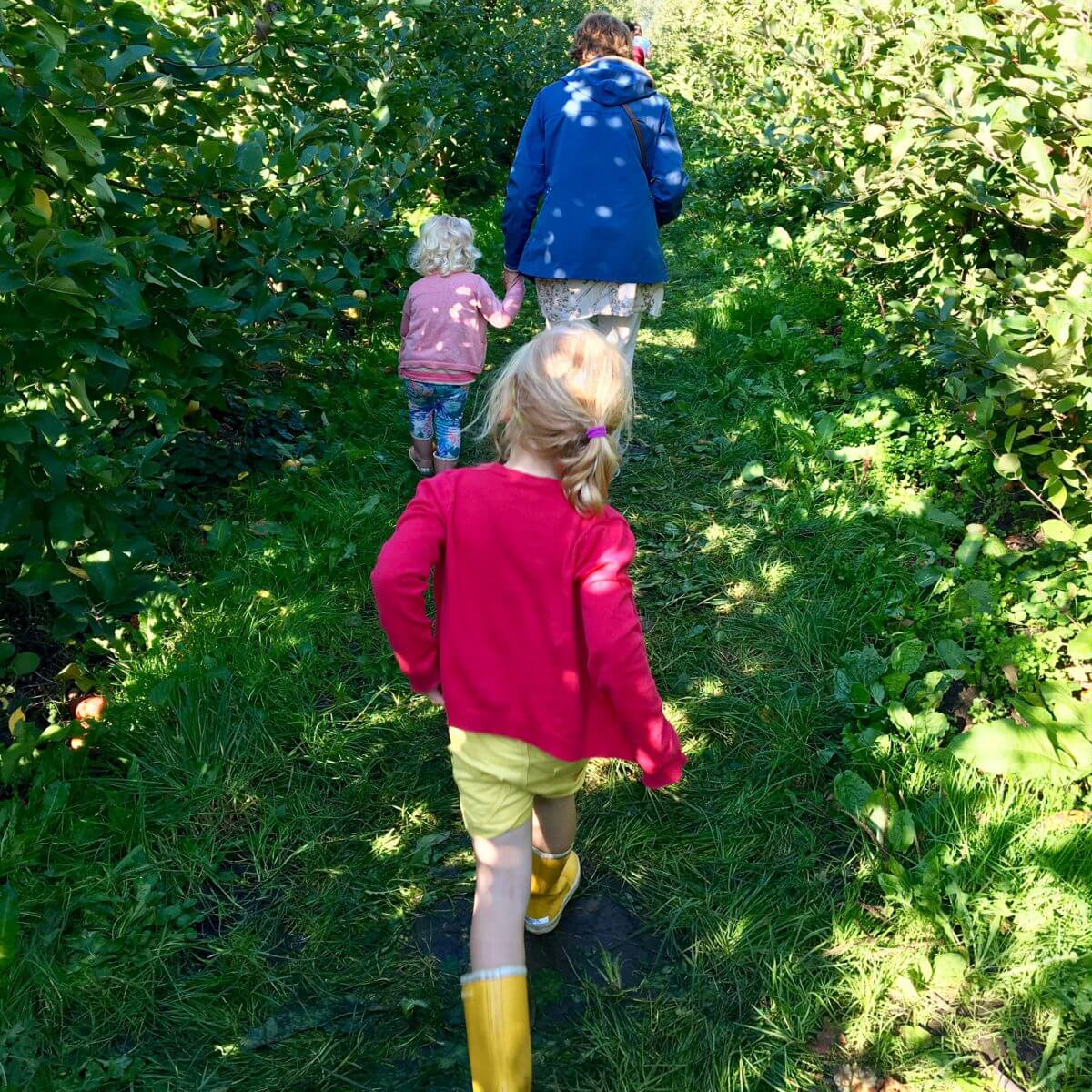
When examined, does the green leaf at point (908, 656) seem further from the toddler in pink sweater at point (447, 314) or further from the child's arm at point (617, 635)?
the toddler in pink sweater at point (447, 314)

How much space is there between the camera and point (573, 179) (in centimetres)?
368

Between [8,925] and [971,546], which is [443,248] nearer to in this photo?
[971,546]

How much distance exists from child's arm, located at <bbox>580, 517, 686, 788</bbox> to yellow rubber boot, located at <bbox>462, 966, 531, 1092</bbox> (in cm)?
57

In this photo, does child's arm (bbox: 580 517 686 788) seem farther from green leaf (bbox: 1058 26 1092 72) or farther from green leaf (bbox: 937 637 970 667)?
green leaf (bbox: 1058 26 1092 72)

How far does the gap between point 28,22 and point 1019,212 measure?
11.6 feet

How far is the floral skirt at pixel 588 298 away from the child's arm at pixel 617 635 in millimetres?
2191

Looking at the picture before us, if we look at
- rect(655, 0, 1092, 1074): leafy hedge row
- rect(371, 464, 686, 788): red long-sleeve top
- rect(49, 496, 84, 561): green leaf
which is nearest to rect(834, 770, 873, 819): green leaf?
rect(655, 0, 1092, 1074): leafy hedge row

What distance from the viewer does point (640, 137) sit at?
3746 millimetres

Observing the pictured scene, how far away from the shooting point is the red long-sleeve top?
73.0 inches

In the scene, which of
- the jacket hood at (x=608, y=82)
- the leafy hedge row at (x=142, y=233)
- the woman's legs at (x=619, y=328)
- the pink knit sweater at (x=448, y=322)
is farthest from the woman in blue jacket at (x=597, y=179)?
the leafy hedge row at (x=142, y=233)

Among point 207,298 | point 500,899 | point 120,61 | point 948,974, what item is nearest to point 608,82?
point 207,298

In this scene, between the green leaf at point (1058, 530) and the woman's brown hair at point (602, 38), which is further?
the woman's brown hair at point (602, 38)

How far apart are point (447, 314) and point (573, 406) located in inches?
90.6

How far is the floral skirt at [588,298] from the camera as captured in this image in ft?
12.7
